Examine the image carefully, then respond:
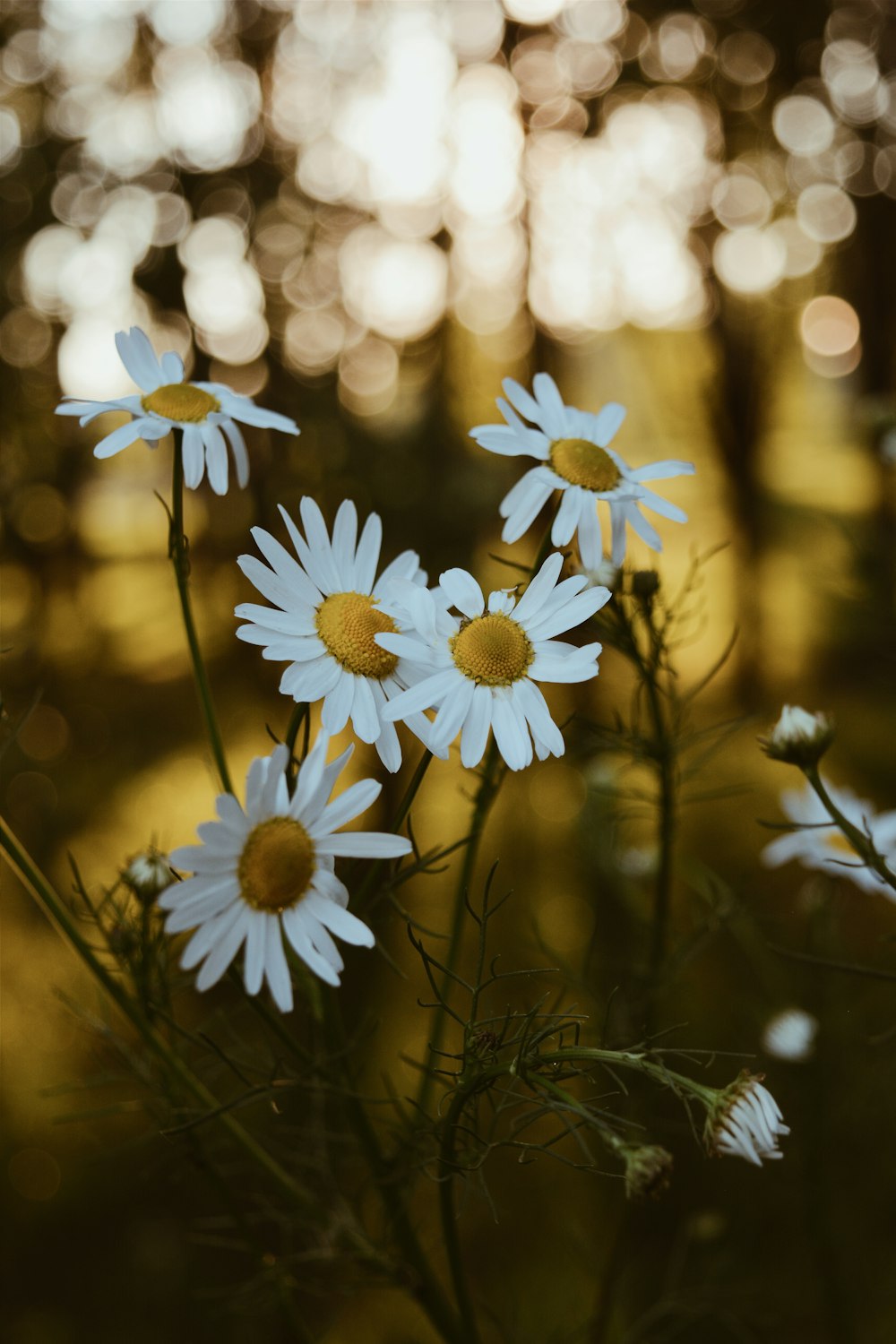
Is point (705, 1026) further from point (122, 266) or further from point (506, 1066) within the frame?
point (122, 266)

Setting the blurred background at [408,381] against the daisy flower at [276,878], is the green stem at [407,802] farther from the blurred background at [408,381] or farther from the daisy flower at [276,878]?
the blurred background at [408,381]

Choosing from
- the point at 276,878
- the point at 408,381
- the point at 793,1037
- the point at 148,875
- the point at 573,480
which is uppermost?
the point at 573,480

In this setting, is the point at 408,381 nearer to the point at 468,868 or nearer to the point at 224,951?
the point at 468,868

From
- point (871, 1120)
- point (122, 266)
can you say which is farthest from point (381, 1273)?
point (122, 266)

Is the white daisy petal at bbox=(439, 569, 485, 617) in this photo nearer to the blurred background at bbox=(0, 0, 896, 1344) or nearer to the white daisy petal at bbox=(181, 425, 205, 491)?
the white daisy petal at bbox=(181, 425, 205, 491)

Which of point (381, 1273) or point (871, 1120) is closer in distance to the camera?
point (381, 1273)

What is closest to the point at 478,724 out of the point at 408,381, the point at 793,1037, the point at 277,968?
the point at 277,968
